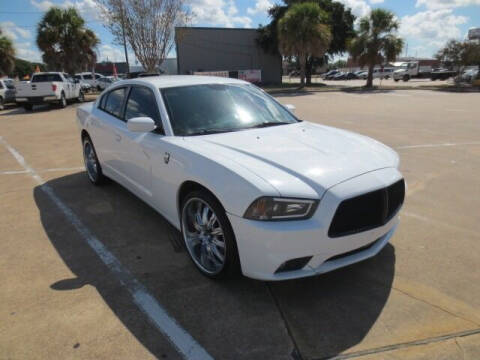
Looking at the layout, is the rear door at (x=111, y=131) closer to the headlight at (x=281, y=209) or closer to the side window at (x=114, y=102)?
the side window at (x=114, y=102)

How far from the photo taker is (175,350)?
238 centimetres

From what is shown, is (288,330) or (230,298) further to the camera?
(230,298)

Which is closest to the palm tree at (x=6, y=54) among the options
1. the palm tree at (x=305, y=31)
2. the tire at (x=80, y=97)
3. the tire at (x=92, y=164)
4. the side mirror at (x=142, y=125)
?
the tire at (x=80, y=97)

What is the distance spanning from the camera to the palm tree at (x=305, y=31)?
93.1 ft

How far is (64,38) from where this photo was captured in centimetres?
2670

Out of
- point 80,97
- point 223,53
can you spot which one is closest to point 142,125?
point 80,97

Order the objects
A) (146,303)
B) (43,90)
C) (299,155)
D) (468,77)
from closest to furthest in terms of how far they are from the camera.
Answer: (146,303) < (299,155) < (43,90) < (468,77)

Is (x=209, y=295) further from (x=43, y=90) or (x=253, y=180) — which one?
(x=43, y=90)

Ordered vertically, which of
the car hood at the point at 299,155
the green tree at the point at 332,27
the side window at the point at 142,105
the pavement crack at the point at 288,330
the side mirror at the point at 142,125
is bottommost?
the pavement crack at the point at 288,330

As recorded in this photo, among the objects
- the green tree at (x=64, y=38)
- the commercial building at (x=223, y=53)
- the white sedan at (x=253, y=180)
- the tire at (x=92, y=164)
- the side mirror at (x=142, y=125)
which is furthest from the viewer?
the commercial building at (x=223, y=53)

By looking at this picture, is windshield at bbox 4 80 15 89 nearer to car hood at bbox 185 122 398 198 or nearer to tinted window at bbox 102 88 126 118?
tinted window at bbox 102 88 126 118

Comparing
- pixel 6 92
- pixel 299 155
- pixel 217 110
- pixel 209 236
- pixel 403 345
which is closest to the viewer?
pixel 403 345

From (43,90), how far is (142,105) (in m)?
16.1

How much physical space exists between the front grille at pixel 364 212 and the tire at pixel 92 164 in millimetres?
3920
